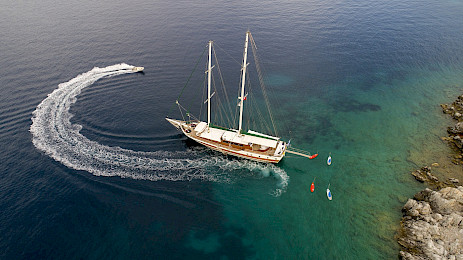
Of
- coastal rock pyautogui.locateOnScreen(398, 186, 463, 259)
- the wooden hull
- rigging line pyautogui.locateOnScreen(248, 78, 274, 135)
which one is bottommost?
coastal rock pyautogui.locateOnScreen(398, 186, 463, 259)

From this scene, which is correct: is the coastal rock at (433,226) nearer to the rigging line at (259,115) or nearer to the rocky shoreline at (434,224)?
the rocky shoreline at (434,224)

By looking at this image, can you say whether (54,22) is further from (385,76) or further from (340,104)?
(385,76)

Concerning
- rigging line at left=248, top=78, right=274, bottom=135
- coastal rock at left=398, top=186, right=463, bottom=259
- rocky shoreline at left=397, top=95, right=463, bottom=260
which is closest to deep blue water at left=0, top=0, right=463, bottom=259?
rocky shoreline at left=397, top=95, right=463, bottom=260

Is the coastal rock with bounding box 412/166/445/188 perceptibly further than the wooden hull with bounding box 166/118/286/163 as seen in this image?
No

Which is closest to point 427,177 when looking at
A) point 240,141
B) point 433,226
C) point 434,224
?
point 434,224

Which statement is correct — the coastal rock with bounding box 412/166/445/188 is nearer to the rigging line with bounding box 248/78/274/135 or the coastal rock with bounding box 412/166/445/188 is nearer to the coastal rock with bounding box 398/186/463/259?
the coastal rock with bounding box 398/186/463/259

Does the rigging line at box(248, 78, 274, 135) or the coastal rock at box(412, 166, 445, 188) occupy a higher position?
the rigging line at box(248, 78, 274, 135)

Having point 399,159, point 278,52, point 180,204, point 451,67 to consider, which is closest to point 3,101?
point 180,204
